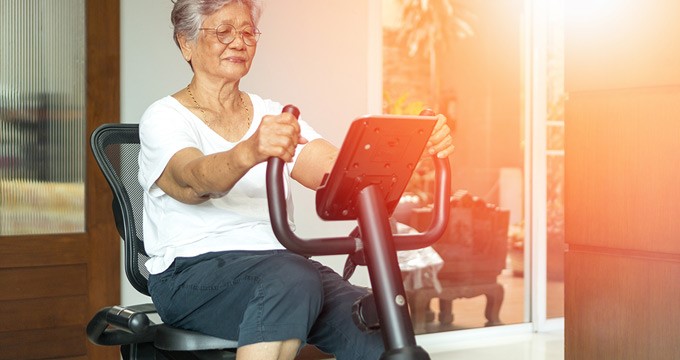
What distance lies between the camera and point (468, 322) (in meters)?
4.89

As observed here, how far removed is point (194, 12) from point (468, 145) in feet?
9.80

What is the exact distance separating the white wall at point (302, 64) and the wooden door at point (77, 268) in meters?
0.07

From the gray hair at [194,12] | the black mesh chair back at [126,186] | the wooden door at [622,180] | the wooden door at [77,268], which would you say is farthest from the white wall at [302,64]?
the gray hair at [194,12]

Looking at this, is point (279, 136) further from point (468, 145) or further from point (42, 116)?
point (468, 145)

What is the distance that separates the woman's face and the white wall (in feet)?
5.02

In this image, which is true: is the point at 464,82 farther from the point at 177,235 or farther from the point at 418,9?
the point at 177,235

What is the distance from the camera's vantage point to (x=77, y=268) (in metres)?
3.46

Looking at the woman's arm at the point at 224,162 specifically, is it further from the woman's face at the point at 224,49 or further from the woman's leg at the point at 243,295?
the woman's face at the point at 224,49

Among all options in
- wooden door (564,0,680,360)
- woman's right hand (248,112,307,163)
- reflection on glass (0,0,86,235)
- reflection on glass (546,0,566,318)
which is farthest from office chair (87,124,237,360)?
reflection on glass (546,0,566,318)

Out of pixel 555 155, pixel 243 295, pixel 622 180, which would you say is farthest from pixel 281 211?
pixel 555 155

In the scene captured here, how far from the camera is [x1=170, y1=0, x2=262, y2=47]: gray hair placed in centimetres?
203

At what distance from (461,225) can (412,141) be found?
3.47 metres

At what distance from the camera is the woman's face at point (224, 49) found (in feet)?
6.68

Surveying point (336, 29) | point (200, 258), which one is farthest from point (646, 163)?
point (336, 29)
